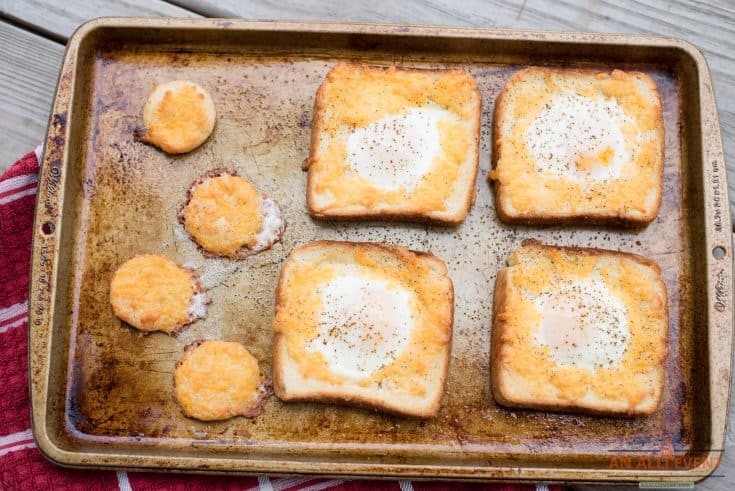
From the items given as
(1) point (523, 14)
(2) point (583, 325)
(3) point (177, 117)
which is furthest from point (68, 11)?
(2) point (583, 325)

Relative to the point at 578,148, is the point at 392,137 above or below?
below

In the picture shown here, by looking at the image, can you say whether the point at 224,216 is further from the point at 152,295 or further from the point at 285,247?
the point at 152,295

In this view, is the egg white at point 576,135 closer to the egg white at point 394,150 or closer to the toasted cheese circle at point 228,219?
the egg white at point 394,150

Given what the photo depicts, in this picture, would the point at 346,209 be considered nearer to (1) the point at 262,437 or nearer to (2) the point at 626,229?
(1) the point at 262,437

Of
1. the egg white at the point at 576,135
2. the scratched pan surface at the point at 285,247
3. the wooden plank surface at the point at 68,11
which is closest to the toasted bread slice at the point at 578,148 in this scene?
the egg white at the point at 576,135

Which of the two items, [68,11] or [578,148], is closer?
[578,148]

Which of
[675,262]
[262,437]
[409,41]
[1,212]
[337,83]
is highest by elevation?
[409,41]

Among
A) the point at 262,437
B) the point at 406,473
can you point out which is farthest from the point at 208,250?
the point at 406,473
